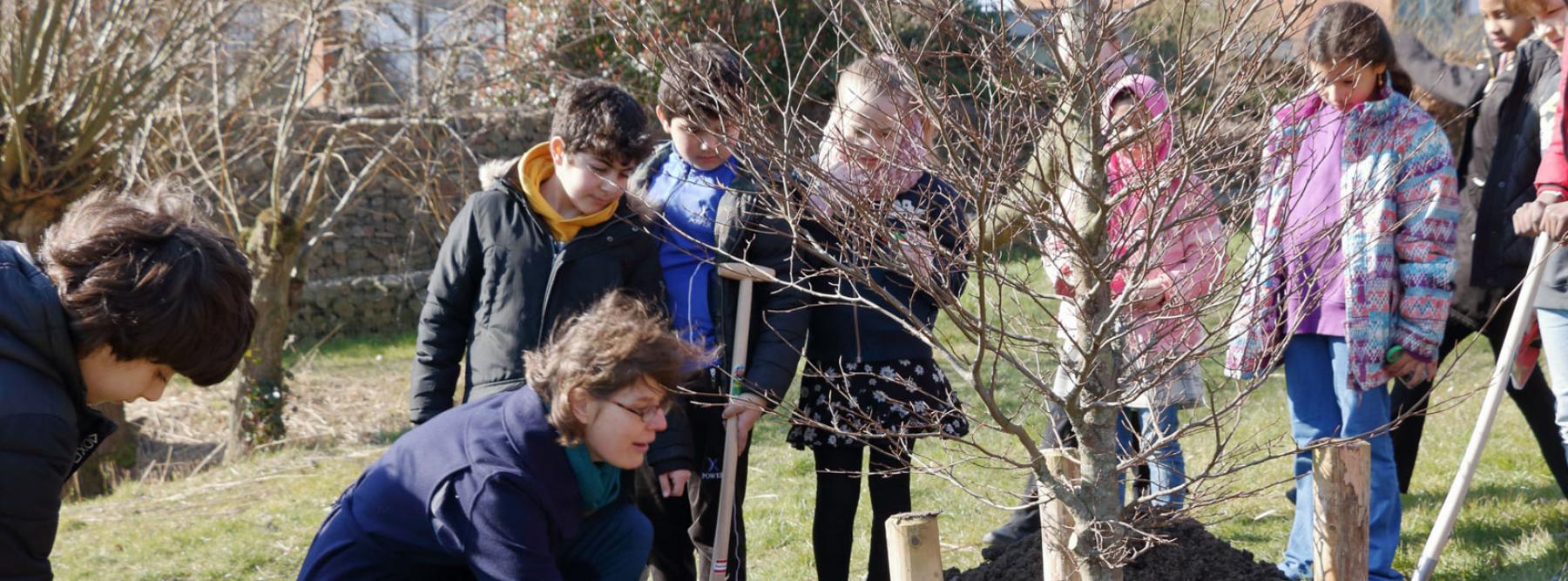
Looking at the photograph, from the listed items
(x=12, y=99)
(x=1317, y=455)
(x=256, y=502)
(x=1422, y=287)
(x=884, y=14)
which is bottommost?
(x=256, y=502)

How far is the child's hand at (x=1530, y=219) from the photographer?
11.1 feet

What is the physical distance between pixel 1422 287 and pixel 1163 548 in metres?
0.99

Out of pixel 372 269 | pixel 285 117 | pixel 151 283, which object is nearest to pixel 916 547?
pixel 151 283

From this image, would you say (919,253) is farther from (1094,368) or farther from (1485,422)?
(1485,422)

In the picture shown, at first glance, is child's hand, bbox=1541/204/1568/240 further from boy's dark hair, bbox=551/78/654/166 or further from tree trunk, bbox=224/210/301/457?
tree trunk, bbox=224/210/301/457

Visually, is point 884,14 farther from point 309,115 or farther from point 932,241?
point 309,115

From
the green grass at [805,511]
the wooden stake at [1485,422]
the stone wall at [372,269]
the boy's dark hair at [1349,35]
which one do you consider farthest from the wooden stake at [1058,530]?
the stone wall at [372,269]

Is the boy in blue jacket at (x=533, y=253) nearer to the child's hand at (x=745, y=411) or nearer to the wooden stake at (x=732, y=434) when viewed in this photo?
the wooden stake at (x=732, y=434)

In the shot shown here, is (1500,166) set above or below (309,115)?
below

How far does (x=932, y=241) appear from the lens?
94.9 inches

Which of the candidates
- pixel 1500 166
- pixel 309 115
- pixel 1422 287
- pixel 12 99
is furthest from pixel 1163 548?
pixel 309 115

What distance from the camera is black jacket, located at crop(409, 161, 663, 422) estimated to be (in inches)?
131

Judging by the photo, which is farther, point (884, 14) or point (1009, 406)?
point (1009, 406)

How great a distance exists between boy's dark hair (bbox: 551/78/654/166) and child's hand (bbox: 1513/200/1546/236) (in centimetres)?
233
